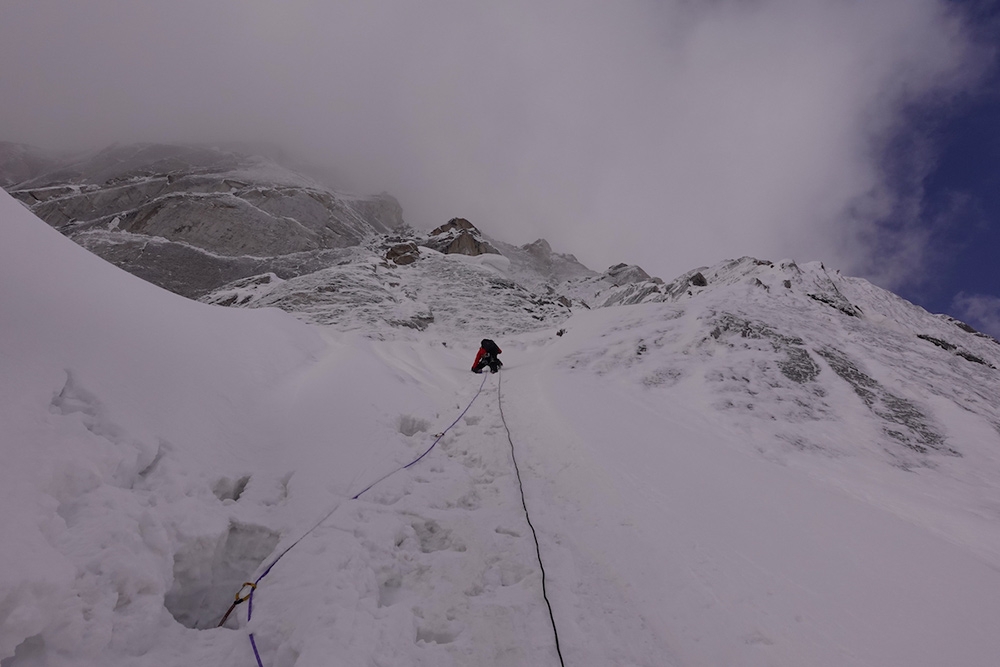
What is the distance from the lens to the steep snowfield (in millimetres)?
2285

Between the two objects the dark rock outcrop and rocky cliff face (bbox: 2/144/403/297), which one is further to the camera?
the dark rock outcrop

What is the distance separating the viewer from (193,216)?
40.2 meters

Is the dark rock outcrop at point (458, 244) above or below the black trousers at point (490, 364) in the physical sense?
above

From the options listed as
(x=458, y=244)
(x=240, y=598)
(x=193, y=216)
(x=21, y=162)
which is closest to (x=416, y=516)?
(x=240, y=598)

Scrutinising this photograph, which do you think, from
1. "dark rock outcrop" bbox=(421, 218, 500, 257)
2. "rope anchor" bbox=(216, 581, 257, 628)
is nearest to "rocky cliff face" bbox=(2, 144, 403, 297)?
"dark rock outcrop" bbox=(421, 218, 500, 257)

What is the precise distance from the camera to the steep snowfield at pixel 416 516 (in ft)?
7.50

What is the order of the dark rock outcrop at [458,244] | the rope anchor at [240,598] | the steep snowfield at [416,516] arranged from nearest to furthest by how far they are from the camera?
the steep snowfield at [416,516]
the rope anchor at [240,598]
the dark rock outcrop at [458,244]

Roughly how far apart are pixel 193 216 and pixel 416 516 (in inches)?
2031

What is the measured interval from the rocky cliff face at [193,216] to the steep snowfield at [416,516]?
30163mm

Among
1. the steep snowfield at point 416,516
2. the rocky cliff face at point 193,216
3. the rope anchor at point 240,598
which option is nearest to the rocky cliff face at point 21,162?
the rocky cliff face at point 193,216

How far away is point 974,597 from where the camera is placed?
3080 millimetres

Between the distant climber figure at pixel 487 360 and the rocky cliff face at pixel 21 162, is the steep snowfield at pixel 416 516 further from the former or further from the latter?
the rocky cliff face at pixel 21 162

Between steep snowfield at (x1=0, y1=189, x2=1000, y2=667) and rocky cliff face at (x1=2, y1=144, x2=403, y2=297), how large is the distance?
99.0 ft

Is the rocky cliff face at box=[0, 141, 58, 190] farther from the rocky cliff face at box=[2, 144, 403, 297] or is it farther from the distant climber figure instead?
the distant climber figure
